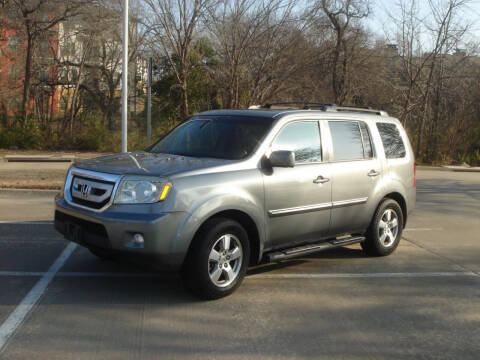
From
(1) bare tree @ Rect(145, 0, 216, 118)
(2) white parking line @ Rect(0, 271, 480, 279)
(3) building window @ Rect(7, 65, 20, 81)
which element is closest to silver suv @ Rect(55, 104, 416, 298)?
(2) white parking line @ Rect(0, 271, 480, 279)

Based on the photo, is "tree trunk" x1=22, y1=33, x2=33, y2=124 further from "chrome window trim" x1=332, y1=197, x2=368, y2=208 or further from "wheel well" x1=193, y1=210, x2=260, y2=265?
"wheel well" x1=193, y1=210, x2=260, y2=265

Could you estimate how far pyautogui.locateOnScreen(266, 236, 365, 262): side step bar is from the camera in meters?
5.80

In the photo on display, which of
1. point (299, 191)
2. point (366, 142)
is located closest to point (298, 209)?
point (299, 191)

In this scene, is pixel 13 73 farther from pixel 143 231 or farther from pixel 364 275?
pixel 143 231

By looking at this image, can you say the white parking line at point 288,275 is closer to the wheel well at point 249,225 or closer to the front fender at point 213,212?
the wheel well at point 249,225

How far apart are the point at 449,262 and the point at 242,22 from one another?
45.0ft

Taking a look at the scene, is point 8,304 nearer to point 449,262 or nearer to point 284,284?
point 284,284

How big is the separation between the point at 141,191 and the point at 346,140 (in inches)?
111

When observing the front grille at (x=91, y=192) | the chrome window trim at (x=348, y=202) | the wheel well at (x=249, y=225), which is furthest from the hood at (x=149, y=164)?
the chrome window trim at (x=348, y=202)

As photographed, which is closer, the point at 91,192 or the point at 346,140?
the point at 91,192

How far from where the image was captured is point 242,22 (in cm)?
1900

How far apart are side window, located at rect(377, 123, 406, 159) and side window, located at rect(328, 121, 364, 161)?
1.75 ft

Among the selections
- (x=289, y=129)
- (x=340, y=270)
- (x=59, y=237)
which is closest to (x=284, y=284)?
(x=340, y=270)

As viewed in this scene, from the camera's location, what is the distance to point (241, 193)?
537 cm
